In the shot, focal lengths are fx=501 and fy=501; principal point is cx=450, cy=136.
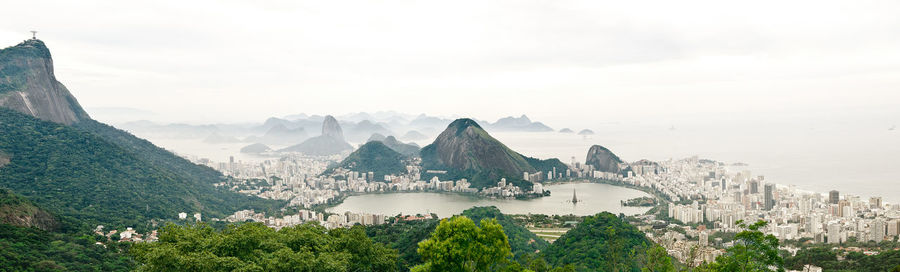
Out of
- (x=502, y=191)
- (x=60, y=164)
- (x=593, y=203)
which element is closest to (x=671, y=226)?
(x=593, y=203)

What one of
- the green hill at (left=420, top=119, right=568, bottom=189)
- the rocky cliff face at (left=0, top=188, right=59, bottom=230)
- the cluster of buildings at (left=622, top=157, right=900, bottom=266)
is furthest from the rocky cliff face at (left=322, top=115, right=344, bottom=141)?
the rocky cliff face at (left=0, top=188, right=59, bottom=230)

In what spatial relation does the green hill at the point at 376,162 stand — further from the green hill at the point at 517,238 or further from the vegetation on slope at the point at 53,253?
the vegetation on slope at the point at 53,253

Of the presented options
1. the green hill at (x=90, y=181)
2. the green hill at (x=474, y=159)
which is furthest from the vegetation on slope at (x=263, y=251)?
the green hill at (x=474, y=159)

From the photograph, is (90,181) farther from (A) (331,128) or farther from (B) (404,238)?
(A) (331,128)

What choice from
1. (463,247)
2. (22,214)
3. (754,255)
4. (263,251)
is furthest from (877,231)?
(22,214)

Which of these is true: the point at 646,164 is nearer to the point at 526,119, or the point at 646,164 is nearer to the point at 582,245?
the point at 582,245
